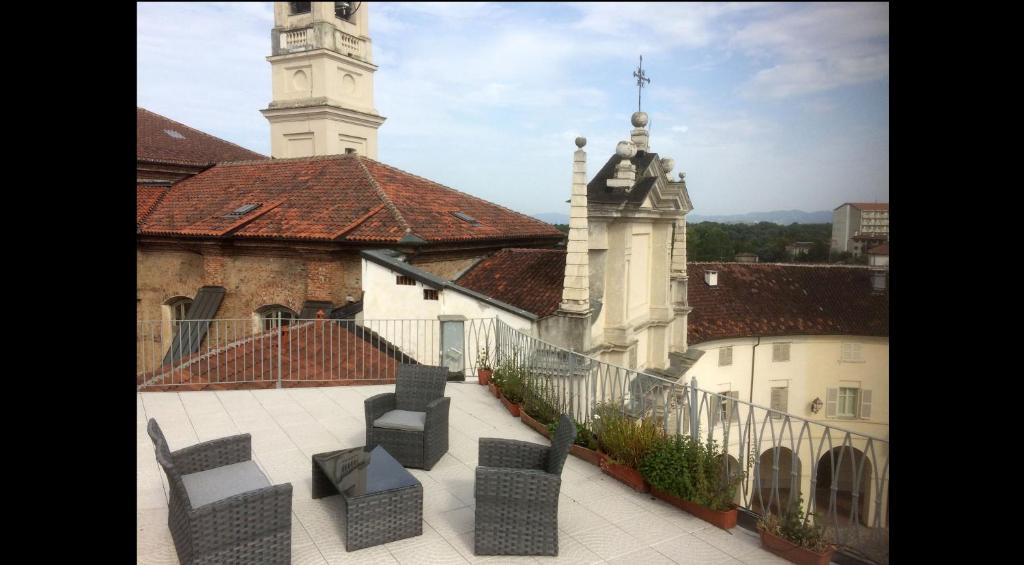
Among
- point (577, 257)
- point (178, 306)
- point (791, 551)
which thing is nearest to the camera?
point (791, 551)

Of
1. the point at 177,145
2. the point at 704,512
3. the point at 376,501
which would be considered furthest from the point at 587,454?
the point at 177,145

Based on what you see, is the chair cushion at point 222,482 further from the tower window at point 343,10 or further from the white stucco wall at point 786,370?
the tower window at point 343,10

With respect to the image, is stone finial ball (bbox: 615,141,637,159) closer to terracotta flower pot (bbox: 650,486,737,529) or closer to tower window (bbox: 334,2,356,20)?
terracotta flower pot (bbox: 650,486,737,529)

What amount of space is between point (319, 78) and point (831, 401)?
80.8 feet

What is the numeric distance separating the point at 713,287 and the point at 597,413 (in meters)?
21.6

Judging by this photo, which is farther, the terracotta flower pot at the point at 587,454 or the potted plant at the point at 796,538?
the terracotta flower pot at the point at 587,454

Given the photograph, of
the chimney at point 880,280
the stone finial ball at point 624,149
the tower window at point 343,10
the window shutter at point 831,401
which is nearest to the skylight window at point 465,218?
the stone finial ball at point 624,149

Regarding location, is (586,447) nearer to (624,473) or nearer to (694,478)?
Result: (624,473)

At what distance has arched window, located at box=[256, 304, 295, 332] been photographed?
17.2 metres

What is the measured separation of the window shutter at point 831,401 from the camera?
24.3 m

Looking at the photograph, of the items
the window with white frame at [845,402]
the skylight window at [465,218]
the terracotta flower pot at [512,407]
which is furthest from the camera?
the window with white frame at [845,402]

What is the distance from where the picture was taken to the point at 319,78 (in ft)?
85.9

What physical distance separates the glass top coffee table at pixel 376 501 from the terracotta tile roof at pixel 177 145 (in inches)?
824

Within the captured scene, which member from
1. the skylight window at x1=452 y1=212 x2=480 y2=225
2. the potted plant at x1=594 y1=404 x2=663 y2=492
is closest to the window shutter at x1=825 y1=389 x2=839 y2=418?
the skylight window at x1=452 y1=212 x2=480 y2=225
